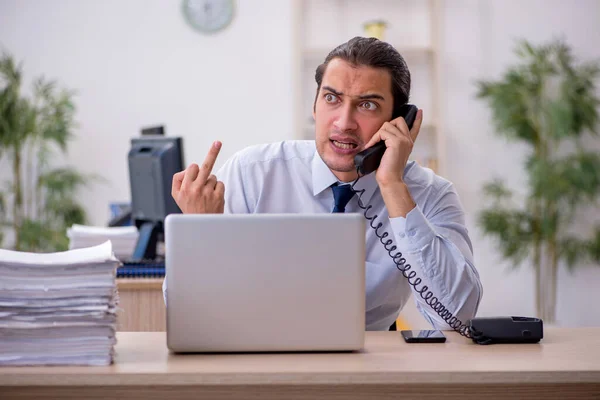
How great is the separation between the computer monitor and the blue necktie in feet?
3.71

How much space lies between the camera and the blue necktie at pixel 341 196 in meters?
1.96

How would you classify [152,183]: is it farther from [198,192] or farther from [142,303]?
[198,192]

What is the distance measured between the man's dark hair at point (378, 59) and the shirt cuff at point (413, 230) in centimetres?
43

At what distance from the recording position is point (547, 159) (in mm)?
4973

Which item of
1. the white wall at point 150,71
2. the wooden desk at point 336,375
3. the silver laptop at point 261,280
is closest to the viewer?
the wooden desk at point 336,375

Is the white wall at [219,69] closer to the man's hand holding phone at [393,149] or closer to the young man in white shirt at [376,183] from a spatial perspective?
the young man in white shirt at [376,183]

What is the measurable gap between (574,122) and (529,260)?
102 centimetres

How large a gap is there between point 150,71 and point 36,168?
972 mm

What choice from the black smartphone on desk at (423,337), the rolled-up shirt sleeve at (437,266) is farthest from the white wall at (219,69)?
the black smartphone on desk at (423,337)

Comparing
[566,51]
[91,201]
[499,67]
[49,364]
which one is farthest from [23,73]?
[49,364]

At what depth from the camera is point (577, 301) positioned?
5.35 m

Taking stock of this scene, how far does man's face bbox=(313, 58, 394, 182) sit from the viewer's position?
197 cm

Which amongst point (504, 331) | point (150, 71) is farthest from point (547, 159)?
point (504, 331)

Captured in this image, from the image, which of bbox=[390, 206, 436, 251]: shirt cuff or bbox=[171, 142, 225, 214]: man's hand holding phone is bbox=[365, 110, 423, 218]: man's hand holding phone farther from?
bbox=[171, 142, 225, 214]: man's hand holding phone
